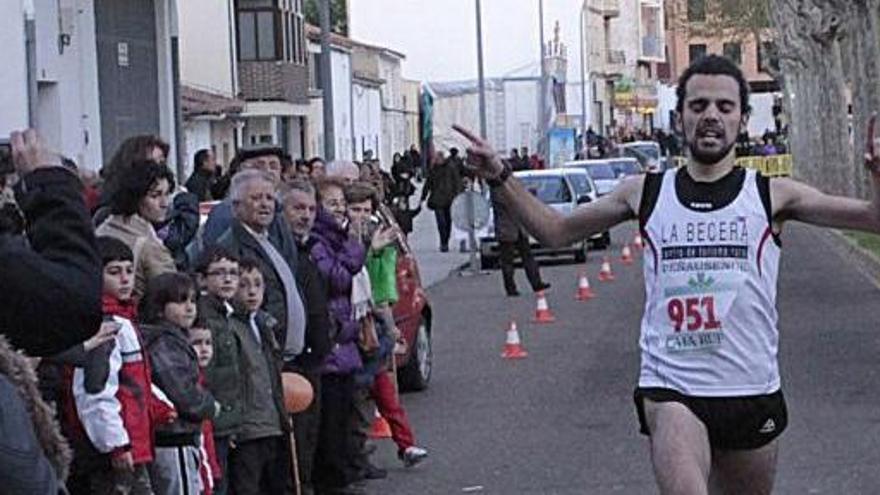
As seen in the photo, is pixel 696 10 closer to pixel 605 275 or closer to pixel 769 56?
pixel 769 56

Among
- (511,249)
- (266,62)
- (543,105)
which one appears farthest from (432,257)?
(543,105)

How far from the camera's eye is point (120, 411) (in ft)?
28.3

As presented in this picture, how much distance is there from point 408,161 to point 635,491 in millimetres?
45947

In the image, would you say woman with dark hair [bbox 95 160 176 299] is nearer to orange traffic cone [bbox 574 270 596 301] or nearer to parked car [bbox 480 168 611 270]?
orange traffic cone [bbox 574 270 596 301]

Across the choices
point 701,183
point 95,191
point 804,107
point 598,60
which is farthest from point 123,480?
point 598,60

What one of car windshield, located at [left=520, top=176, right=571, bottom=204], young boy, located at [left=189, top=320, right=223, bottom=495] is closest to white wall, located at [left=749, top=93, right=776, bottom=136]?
car windshield, located at [left=520, top=176, right=571, bottom=204]

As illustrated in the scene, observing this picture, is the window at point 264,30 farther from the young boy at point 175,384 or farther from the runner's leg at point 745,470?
the runner's leg at point 745,470

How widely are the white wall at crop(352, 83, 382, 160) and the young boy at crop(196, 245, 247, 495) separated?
59286 mm

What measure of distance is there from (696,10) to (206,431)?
83.6 metres

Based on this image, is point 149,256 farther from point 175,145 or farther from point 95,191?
point 175,145

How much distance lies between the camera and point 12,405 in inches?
189

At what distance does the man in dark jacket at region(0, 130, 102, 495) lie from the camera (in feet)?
15.8

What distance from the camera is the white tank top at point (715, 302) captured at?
7469 mm

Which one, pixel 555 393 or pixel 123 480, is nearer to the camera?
pixel 123 480
